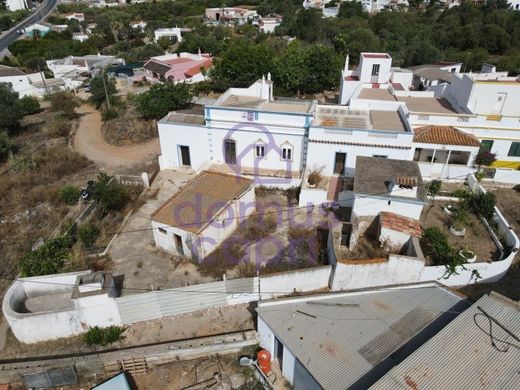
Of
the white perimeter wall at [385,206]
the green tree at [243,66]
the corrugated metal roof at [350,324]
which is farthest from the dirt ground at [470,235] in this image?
the green tree at [243,66]

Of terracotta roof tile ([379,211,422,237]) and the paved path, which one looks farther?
the paved path

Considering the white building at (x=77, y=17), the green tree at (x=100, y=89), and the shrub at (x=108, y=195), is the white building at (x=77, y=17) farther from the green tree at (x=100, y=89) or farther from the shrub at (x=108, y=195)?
the shrub at (x=108, y=195)

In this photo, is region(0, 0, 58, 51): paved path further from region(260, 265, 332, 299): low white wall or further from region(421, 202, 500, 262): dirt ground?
region(421, 202, 500, 262): dirt ground

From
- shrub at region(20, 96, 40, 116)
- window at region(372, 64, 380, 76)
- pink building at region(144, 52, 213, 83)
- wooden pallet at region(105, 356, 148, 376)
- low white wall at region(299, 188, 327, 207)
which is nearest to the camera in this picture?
wooden pallet at region(105, 356, 148, 376)

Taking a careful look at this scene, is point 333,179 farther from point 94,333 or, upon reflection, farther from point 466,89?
point 94,333

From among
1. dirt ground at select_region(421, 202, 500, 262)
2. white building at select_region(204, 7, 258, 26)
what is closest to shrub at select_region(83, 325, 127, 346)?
dirt ground at select_region(421, 202, 500, 262)

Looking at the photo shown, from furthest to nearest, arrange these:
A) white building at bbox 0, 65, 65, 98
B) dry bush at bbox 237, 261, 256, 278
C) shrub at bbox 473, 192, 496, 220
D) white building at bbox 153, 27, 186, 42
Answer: white building at bbox 153, 27, 186, 42, white building at bbox 0, 65, 65, 98, shrub at bbox 473, 192, 496, 220, dry bush at bbox 237, 261, 256, 278

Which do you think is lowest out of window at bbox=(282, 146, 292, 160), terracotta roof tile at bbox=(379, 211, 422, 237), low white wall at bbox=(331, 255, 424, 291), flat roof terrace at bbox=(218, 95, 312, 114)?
low white wall at bbox=(331, 255, 424, 291)
